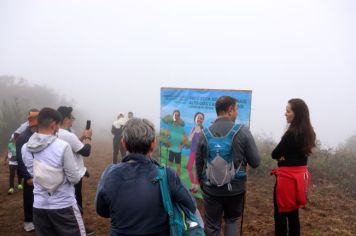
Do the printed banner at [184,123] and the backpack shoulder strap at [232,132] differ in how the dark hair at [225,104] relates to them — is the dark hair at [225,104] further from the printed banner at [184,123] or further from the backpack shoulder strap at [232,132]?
the printed banner at [184,123]

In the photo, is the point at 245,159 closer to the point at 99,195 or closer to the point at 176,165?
the point at 99,195

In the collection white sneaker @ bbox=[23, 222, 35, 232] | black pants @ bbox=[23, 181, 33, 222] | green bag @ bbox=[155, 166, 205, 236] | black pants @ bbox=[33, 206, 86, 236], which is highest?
green bag @ bbox=[155, 166, 205, 236]

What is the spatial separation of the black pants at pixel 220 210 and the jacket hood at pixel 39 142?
5.73ft

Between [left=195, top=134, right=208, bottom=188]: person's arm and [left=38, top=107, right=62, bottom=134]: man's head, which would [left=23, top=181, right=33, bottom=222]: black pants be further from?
[left=195, top=134, right=208, bottom=188]: person's arm

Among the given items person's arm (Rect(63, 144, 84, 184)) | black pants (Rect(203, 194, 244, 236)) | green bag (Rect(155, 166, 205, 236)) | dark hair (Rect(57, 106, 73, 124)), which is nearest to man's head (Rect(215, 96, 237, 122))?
black pants (Rect(203, 194, 244, 236))

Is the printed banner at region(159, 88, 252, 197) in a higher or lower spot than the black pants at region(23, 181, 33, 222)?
higher

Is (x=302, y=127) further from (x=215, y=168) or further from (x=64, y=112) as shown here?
(x=64, y=112)

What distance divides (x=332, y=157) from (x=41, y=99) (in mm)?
23953

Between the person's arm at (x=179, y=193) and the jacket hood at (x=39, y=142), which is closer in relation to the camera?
the person's arm at (x=179, y=193)

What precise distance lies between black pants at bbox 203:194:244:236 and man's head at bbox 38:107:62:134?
69.4 inches

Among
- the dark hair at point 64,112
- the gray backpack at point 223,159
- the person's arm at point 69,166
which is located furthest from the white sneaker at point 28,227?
the gray backpack at point 223,159

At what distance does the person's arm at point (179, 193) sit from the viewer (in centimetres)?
205

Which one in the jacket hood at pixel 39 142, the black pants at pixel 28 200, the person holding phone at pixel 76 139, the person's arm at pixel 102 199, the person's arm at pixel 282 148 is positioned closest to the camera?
the person's arm at pixel 102 199

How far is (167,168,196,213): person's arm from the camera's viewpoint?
6.74 ft
